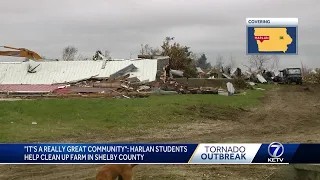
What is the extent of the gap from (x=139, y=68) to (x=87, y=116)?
20.7m

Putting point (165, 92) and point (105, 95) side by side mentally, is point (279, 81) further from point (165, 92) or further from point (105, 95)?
point (105, 95)

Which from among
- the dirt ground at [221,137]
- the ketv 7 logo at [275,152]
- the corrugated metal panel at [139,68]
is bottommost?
the dirt ground at [221,137]

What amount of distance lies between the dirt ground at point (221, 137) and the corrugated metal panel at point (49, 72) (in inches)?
743

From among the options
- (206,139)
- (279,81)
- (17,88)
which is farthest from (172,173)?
(279,81)

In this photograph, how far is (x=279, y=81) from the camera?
185 ft

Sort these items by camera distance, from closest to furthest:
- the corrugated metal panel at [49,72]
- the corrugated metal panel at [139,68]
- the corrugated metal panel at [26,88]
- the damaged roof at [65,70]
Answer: the corrugated metal panel at [26,88]
the corrugated metal panel at [139,68]
the damaged roof at [65,70]
the corrugated metal panel at [49,72]

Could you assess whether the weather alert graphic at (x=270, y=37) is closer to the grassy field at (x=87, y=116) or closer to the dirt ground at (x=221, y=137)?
the dirt ground at (x=221, y=137)

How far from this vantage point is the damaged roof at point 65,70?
38.3m

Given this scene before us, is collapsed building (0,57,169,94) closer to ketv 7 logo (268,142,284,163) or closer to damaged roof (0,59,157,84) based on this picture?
damaged roof (0,59,157,84)

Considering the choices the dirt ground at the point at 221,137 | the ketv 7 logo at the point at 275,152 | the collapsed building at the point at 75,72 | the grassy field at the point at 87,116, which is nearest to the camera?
the ketv 7 logo at the point at 275,152

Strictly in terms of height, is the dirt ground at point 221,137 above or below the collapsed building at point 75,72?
below

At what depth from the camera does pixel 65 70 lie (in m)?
39.9

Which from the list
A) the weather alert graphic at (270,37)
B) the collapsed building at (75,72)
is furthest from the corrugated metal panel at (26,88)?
the weather alert graphic at (270,37)

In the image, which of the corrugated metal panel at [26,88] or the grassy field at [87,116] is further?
the corrugated metal panel at [26,88]
